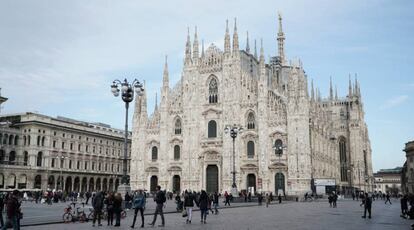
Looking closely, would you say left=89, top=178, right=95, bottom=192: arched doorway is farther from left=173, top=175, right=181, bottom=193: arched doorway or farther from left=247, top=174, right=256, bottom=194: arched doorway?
left=247, top=174, right=256, bottom=194: arched doorway

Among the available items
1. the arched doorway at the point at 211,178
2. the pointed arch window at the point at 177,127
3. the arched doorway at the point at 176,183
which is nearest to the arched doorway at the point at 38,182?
the arched doorway at the point at 176,183

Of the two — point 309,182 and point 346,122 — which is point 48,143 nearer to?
point 309,182

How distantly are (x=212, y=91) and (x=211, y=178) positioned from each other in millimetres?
11949

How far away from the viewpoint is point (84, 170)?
7450cm

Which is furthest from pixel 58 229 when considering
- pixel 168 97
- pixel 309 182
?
pixel 168 97

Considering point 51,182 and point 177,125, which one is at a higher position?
point 177,125

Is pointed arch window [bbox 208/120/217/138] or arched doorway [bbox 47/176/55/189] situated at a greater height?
pointed arch window [bbox 208/120/217/138]

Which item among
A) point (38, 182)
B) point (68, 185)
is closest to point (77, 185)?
point (68, 185)

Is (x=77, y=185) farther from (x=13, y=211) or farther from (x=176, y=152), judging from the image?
(x=13, y=211)

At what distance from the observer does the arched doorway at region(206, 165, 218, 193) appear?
57.4m

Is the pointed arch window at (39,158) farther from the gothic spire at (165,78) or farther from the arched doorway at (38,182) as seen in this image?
the gothic spire at (165,78)

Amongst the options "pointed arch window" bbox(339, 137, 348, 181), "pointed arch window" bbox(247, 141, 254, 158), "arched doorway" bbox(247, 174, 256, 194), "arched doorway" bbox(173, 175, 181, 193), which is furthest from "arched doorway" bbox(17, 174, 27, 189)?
"pointed arch window" bbox(339, 137, 348, 181)

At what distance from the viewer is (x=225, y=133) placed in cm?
5581

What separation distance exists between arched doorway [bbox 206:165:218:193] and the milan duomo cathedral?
0.13 meters
